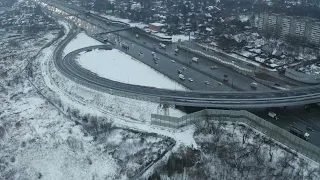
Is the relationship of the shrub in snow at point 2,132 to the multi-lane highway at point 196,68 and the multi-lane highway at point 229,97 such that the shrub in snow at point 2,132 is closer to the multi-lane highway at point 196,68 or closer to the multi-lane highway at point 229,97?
the multi-lane highway at point 229,97

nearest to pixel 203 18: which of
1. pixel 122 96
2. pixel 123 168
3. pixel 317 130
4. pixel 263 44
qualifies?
pixel 263 44

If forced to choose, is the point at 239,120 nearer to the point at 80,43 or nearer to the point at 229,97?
the point at 229,97

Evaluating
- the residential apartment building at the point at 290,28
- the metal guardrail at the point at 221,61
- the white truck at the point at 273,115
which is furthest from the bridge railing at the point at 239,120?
the residential apartment building at the point at 290,28

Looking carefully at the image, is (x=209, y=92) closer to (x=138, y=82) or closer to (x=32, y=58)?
(x=138, y=82)

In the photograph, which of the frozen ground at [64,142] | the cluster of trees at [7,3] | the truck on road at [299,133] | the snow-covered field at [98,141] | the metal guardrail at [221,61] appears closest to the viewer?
the snow-covered field at [98,141]

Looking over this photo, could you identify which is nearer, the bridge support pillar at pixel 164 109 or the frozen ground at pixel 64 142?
the frozen ground at pixel 64 142

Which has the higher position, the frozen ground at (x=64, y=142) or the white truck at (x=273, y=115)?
the white truck at (x=273, y=115)
